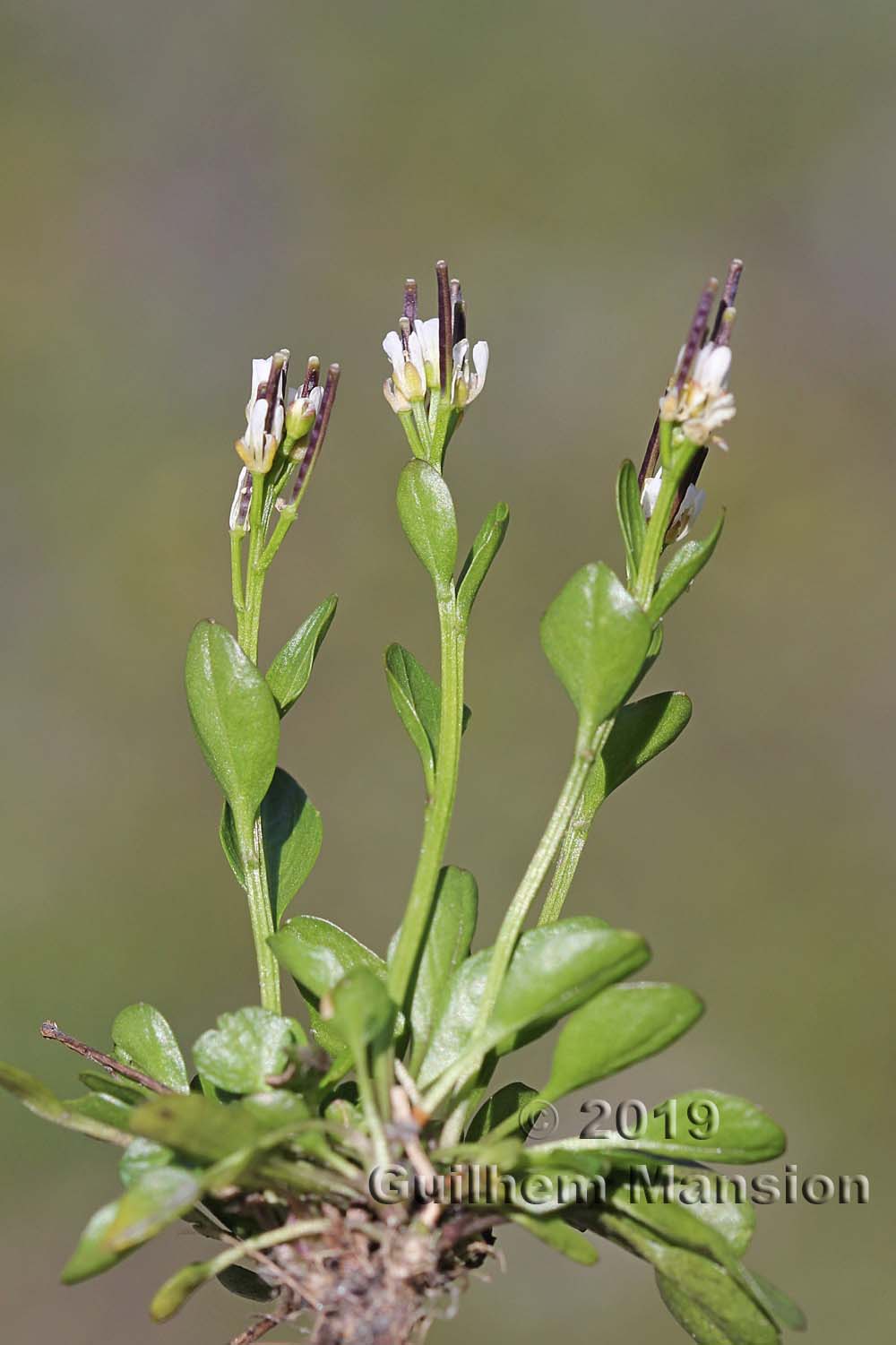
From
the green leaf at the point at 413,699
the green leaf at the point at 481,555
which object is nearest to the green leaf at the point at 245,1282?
the green leaf at the point at 413,699

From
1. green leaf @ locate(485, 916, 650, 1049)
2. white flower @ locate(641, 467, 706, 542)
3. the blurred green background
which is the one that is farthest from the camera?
the blurred green background

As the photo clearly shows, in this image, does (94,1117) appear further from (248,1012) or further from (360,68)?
(360,68)

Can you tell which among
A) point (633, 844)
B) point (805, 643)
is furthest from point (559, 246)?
point (633, 844)

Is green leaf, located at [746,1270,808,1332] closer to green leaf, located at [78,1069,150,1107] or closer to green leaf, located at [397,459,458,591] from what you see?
green leaf, located at [78,1069,150,1107]

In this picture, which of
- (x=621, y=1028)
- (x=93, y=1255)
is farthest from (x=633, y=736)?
(x=93, y=1255)

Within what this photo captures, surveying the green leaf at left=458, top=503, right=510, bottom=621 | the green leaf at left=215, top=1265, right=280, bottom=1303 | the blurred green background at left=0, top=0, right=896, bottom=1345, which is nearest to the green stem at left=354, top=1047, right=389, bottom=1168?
the green leaf at left=215, top=1265, right=280, bottom=1303

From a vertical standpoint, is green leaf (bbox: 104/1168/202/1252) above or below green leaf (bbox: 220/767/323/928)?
below

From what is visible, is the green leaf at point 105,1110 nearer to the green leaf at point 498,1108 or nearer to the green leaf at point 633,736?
the green leaf at point 498,1108
